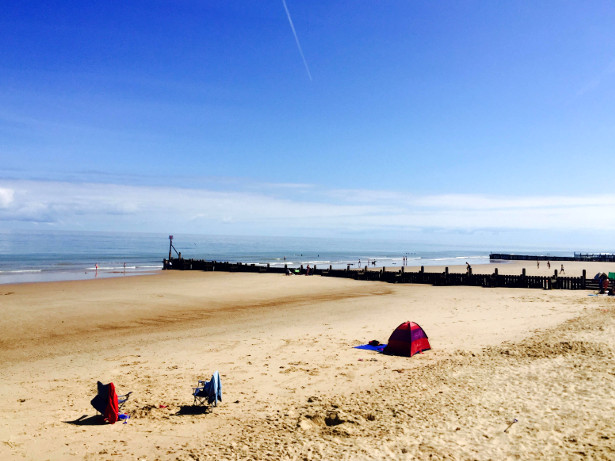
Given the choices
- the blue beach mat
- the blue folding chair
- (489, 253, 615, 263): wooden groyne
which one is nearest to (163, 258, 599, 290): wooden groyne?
the blue beach mat

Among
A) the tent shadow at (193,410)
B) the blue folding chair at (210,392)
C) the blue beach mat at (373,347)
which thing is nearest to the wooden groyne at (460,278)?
the blue beach mat at (373,347)

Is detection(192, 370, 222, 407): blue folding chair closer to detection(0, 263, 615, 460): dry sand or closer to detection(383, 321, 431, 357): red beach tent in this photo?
detection(0, 263, 615, 460): dry sand

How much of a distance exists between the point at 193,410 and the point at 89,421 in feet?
6.60

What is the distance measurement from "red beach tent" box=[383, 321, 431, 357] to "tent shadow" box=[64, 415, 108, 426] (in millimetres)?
8366

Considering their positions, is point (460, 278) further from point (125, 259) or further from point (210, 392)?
→ point (125, 259)

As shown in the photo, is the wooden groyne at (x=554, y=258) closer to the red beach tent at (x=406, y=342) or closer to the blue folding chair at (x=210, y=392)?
the red beach tent at (x=406, y=342)

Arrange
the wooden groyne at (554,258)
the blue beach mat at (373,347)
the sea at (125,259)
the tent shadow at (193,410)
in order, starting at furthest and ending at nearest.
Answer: the wooden groyne at (554,258) → the sea at (125,259) → the blue beach mat at (373,347) → the tent shadow at (193,410)

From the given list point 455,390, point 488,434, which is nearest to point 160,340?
point 455,390

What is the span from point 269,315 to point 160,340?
21.1 ft

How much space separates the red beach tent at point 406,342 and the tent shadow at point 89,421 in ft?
27.4

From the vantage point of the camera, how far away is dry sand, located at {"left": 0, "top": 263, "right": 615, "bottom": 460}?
24.2 ft

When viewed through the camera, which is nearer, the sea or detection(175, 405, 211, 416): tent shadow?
detection(175, 405, 211, 416): tent shadow

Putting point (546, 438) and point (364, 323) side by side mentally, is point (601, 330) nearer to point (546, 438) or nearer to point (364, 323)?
point (364, 323)

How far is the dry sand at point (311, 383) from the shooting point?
738cm
